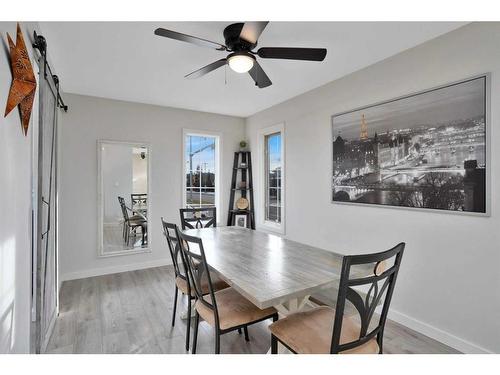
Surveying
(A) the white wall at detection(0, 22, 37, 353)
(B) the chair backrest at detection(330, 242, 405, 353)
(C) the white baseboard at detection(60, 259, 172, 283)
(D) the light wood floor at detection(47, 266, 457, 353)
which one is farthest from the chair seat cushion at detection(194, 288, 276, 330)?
(C) the white baseboard at detection(60, 259, 172, 283)

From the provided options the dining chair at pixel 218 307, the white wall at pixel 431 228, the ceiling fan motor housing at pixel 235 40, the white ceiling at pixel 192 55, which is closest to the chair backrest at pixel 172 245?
the dining chair at pixel 218 307

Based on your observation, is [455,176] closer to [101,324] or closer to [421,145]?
[421,145]

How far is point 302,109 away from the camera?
3.65 m

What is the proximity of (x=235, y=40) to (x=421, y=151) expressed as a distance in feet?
5.98

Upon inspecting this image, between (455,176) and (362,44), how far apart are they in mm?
1360

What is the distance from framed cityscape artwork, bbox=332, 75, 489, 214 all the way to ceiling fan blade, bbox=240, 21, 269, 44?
1.58 metres

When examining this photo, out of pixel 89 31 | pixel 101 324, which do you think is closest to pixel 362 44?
pixel 89 31

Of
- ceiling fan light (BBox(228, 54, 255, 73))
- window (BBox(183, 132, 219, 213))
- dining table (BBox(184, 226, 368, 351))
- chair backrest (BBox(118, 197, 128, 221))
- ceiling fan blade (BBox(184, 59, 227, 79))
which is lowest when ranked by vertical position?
dining table (BBox(184, 226, 368, 351))

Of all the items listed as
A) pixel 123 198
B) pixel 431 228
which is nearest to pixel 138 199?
pixel 123 198

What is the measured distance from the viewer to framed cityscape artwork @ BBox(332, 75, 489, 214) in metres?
1.97

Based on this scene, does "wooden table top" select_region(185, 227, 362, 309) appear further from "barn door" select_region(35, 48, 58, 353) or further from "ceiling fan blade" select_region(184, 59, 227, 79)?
"ceiling fan blade" select_region(184, 59, 227, 79)

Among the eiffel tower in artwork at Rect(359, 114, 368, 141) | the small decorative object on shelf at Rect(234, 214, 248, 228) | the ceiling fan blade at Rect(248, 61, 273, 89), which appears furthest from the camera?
the small decorative object on shelf at Rect(234, 214, 248, 228)

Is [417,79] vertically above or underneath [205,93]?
underneath

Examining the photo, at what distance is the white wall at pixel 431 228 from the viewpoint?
1.90 m
